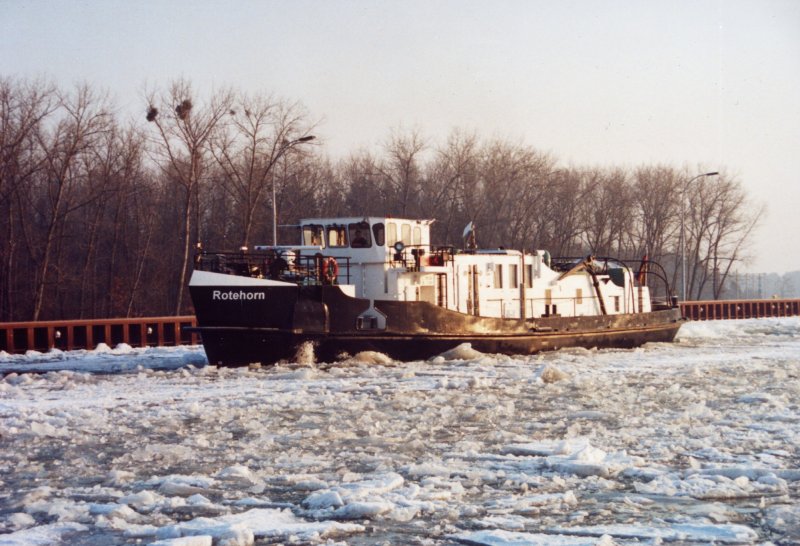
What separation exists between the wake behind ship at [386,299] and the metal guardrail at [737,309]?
24.2 m

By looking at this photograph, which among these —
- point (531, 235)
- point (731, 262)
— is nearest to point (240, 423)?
point (531, 235)

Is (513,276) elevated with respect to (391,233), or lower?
lower

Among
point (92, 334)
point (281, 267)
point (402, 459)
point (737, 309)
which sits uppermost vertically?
point (281, 267)

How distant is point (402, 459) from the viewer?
1030cm

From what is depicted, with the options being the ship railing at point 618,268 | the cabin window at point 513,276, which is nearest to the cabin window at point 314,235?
the cabin window at point 513,276

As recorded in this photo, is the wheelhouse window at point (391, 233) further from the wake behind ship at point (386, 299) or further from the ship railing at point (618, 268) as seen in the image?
the ship railing at point (618, 268)

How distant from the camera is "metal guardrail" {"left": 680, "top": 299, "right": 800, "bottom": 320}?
5078 centimetres

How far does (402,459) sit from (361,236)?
1320 cm

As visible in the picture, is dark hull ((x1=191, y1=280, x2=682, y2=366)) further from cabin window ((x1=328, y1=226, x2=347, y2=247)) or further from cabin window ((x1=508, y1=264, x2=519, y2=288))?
cabin window ((x1=328, y1=226, x2=347, y2=247))

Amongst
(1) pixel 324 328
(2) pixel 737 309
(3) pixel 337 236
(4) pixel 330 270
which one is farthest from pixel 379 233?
(2) pixel 737 309

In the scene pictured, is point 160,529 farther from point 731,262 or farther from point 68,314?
point 731,262

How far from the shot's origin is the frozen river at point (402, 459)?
7527mm

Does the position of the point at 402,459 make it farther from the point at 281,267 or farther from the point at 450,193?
the point at 450,193

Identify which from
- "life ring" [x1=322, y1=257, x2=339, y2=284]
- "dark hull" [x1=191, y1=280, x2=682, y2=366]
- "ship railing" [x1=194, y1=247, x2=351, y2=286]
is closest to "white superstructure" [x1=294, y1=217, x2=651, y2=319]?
"ship railing" [x1=194, y1=247, x2=351, y2=286]
